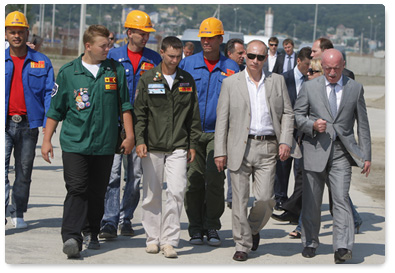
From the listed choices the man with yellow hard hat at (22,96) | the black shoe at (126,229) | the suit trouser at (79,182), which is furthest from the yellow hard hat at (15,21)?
the black shoe at (126,229)

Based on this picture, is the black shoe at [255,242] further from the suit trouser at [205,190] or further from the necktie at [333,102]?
the necktie at [333,102]

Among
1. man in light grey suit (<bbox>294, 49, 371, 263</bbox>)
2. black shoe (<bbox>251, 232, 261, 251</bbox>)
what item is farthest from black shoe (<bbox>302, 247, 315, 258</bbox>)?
black shoe (<bbox>251, 232, 261, 251</bbox>)

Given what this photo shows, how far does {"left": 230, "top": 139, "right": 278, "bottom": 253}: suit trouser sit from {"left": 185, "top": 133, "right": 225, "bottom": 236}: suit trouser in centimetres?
59

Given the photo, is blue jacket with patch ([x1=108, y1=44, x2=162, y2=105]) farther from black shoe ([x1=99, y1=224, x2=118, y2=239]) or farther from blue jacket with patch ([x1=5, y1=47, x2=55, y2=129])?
black shoe ([x1=99, y1=224, x2=118, y2=239])

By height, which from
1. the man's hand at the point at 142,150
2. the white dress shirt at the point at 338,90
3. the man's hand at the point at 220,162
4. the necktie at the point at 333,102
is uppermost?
the white dress shirt at the point at 338,90

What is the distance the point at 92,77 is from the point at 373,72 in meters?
85.1

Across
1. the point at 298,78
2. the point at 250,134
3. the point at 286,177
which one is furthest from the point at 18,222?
the point at 298,78

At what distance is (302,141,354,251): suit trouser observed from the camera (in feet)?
23.5

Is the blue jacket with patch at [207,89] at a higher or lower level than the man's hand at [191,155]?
higher

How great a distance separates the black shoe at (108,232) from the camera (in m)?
7.76

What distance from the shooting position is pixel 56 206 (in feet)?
31.1

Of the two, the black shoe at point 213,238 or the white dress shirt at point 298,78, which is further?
the white dress shirt at point 298,78

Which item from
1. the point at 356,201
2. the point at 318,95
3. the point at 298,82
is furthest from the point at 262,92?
the point at 356,201

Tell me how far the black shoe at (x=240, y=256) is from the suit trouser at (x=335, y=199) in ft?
2.29
